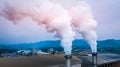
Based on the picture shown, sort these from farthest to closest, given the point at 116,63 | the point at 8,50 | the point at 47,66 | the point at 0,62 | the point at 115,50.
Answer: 1. the point at 115,50
2. the point at 8,50
3. the point at 116,63
4. the point at 47,66
5. the point at 0,62

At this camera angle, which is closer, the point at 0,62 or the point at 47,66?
the point at 0,62

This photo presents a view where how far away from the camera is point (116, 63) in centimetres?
2834

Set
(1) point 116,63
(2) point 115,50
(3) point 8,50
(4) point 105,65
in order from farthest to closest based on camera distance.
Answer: (2) point 115,50, (3) point 8,50, (1) point 116,63, (4) point 105,65

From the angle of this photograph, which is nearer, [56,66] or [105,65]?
[56,66]

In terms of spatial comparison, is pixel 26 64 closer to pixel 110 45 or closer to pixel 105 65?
pixel 105 65

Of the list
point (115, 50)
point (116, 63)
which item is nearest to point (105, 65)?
point (116, 63)

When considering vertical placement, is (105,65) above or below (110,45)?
below

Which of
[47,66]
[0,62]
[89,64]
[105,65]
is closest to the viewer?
[0,62]

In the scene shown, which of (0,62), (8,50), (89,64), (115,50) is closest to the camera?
(0,62)

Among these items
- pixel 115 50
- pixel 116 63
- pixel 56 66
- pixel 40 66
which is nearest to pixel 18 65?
pixel 40 66

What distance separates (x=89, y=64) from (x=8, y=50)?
16.2 metres

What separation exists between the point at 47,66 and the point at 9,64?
310 centimetres

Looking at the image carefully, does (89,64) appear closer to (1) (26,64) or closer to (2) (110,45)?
(1) (26,64)

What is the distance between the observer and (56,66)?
17.8 m
